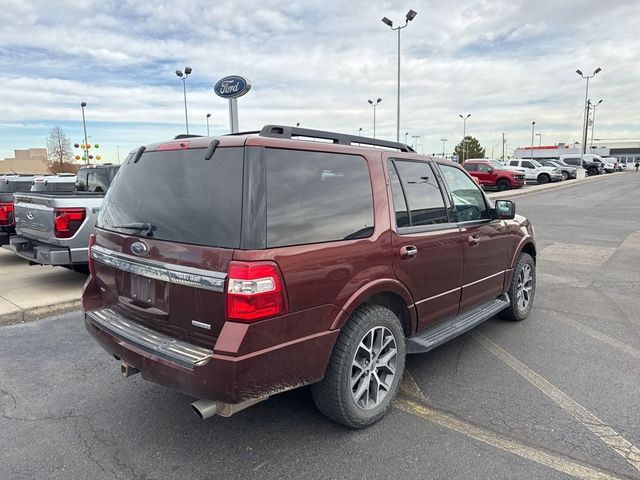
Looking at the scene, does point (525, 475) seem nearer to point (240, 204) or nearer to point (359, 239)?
point (359, 239)

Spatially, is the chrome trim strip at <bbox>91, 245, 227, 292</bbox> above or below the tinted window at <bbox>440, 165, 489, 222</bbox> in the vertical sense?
below

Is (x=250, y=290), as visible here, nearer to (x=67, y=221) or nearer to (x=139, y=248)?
(x=139, y=248)

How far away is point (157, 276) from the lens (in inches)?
108

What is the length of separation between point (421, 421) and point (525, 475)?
2.39ft

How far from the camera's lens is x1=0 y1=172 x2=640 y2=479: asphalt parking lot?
268cm

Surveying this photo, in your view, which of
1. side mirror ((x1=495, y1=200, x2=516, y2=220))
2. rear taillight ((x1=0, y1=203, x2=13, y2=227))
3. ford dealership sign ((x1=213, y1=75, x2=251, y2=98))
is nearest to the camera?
side mirror ((x1=495, y1=200, x2=516, y2=220))

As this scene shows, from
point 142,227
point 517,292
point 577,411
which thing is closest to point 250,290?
point 142,227

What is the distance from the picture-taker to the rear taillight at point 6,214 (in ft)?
24.8

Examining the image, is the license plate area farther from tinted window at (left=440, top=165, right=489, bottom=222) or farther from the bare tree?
the bare tree

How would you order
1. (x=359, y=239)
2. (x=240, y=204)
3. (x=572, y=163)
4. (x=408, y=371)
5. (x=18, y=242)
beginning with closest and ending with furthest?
(x=240, y=204) → (x=359, y=239) → (x=408, y=371) → (x=18, y=242) → (x=572, y=163)

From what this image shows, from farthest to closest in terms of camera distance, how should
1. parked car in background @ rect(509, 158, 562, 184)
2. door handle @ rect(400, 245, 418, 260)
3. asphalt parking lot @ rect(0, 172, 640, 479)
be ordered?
parked car in background @ rect(509, 158, 562, 184) → door handle @ rect(400, 245, 418, 260) → asphalt parking lot @ rect(0, 172, 640, 479)

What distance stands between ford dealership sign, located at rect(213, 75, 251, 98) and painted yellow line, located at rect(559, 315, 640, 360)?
8.97 metres

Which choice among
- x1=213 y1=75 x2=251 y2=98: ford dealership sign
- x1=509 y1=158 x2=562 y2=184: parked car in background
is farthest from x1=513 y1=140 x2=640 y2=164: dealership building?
x1=213 y1=75 x2=251 y2=98: ford dealership sign

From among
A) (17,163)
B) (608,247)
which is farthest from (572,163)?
(17,163)
